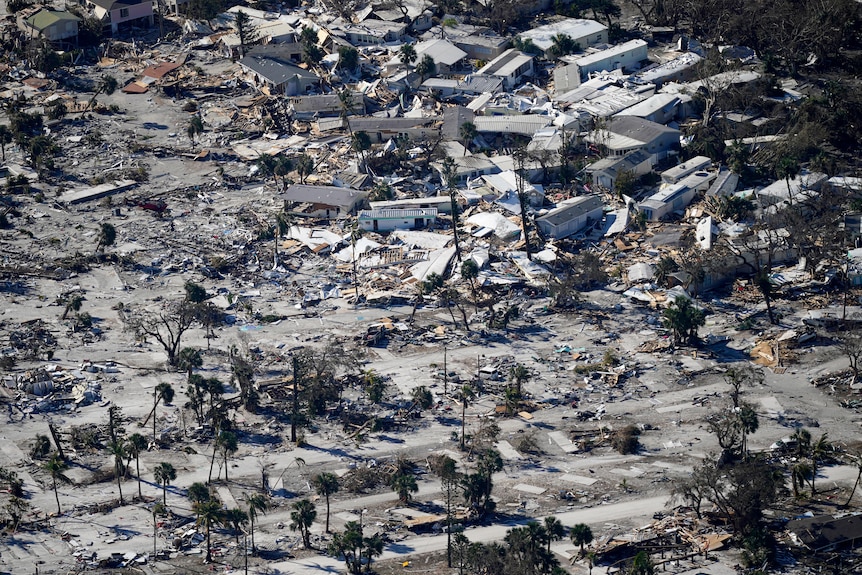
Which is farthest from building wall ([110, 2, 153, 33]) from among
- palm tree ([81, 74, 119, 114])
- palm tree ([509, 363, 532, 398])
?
palm tree ([509, 363, 532, 398])

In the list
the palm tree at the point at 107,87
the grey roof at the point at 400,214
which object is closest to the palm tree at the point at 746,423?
the grey roof at the point at 400,214

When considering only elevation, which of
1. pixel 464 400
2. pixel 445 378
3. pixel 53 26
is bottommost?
pixel 445 378

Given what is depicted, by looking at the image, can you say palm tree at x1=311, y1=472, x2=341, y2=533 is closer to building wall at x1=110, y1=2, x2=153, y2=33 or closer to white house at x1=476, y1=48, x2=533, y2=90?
white house at x1=476, y1=48, x2=533, y2=90

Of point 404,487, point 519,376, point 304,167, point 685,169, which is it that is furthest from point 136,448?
point 685,169

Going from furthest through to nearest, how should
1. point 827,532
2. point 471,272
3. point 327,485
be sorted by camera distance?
point 471,272 < point 327,485 < point 827,532

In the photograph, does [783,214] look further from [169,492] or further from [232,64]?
[232,64]

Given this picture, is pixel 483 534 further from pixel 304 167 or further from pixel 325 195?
pixel 304 167

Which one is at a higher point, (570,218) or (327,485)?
(570,218)
